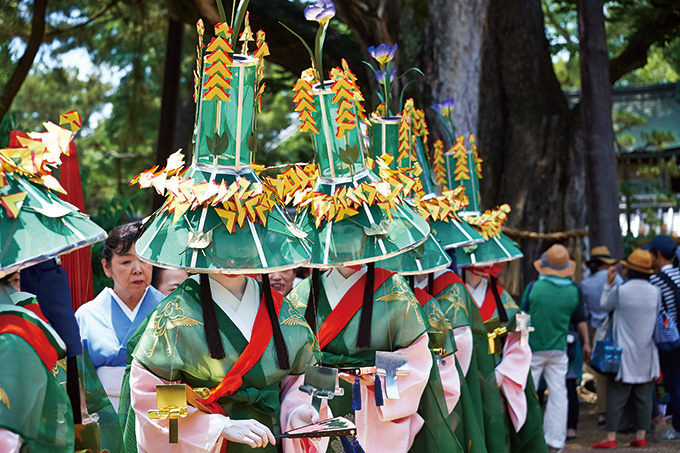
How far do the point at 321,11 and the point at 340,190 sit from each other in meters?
0.78

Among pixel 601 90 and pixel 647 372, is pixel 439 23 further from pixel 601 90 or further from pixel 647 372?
pixel 647 372

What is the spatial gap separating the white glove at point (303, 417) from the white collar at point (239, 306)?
32 cm

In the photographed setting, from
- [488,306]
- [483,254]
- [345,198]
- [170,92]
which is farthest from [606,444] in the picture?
[170,92]

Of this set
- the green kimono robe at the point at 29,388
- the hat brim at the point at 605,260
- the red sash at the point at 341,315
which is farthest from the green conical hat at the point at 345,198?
the hat brim at the point at 605,260

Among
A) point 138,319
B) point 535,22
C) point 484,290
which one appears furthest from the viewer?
point 535,22

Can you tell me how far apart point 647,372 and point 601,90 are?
3108mm

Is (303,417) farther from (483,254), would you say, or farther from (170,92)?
(170,92)

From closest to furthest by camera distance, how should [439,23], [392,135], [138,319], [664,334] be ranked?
[138,319] → [392,135] → [664,334] → [439,23]

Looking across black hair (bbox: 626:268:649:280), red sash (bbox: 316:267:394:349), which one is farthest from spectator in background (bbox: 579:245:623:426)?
red sash (bbox: 316:267:394:349)

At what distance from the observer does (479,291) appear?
5.71 m

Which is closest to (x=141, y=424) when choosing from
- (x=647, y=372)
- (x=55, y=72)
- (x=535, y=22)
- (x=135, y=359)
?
(x=135, y=359)

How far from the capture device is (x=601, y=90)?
29.4ft

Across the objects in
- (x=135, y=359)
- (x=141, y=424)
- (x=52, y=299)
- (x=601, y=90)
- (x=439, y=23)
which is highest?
(x=439, y=23)

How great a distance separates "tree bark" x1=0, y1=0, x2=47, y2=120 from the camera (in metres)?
8.16
